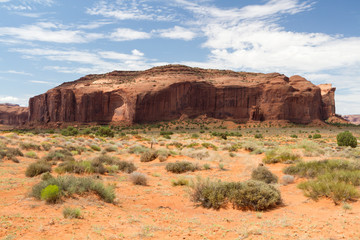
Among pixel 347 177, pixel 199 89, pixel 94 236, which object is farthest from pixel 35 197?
pixel 199 89

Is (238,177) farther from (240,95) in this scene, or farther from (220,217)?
Answer: (240,95)

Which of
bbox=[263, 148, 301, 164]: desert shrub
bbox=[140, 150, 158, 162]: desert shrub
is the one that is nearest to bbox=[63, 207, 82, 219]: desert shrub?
bbox=[140, 150, 158, 162]: desert shrub

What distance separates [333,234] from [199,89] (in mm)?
71459

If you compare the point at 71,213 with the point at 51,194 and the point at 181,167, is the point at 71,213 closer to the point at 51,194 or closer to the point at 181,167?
the point at 51,194

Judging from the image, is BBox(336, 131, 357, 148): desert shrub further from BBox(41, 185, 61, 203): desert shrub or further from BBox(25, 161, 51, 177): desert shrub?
BBox(41, 185, 61, 203): desert shrub

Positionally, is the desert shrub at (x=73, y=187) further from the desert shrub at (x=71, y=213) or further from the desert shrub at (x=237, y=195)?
the desert shrub at (x=237, y=195)

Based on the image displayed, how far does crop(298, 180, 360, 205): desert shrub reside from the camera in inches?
253

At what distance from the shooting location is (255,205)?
6691mm

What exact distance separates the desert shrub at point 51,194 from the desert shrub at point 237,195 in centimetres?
374

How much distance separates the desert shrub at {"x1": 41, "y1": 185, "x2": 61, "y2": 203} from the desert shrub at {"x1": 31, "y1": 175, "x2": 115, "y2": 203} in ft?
0.69

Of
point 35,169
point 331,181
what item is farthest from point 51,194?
point 331,181

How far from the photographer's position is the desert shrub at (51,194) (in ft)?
19.8

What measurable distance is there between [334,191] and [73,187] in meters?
6.92

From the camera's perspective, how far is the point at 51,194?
604 centimetres
